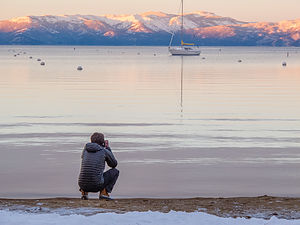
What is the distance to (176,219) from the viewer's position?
1017 centimetres

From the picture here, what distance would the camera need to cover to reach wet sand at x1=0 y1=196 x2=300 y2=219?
37.6 feet

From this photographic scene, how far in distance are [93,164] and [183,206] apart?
5.99 ft

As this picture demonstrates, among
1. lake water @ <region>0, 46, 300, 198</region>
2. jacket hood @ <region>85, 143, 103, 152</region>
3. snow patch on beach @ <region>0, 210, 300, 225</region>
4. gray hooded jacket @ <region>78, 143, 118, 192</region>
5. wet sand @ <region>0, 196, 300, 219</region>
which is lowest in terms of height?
lake water @ <region>0, 46, 300, 198</region>

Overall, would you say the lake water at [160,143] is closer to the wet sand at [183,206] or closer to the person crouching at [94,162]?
the wet sand at [183,206]

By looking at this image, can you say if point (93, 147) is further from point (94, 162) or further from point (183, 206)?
point (183, 206)

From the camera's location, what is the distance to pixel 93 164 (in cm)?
1257

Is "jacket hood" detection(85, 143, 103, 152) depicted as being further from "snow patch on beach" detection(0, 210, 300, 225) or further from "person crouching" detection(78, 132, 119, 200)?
"snow patch on beach" detection(0, 210, 300, 225)

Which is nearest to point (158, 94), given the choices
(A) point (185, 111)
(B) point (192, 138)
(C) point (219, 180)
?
(A) point (185, 111)

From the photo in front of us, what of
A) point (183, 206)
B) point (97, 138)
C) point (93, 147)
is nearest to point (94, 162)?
point (93, 147)

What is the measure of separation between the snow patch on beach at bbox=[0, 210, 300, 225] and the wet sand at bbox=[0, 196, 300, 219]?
38.1 inches

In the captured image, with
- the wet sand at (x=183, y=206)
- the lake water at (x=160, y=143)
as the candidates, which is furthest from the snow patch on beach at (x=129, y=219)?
the lake water at (x=160, y=143)

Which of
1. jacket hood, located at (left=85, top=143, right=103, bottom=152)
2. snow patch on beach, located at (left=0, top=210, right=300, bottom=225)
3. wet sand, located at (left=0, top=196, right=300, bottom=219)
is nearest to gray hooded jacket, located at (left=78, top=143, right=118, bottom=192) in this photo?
jacket hood, located at (left=85, top=143, right=103, bottom=152)

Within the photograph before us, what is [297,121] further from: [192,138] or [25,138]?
[25,138]

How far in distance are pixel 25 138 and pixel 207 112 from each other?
39.7 feet
